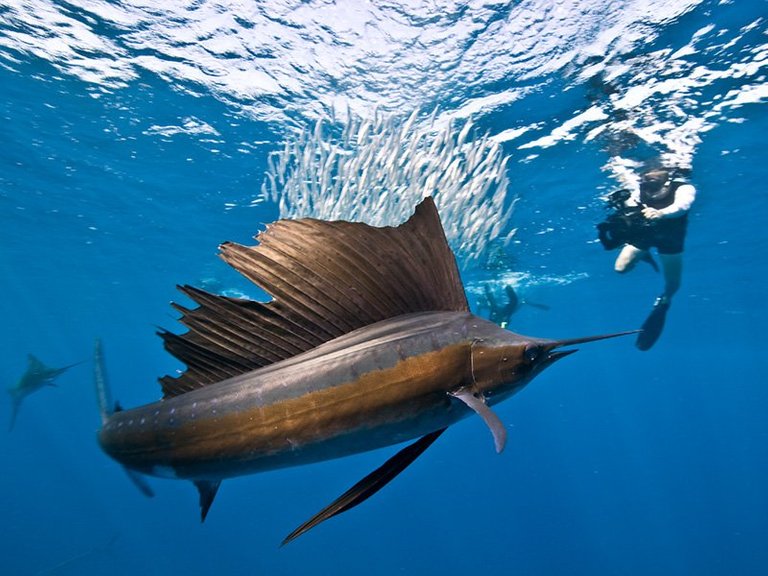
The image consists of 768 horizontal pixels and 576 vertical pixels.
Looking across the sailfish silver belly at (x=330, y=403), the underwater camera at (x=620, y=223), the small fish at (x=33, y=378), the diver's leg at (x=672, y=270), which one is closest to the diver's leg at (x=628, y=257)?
the underwater camera at (x=620, y=223)

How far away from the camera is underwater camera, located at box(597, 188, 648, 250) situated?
11.2 metres

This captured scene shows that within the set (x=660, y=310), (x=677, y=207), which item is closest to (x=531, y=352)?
(x=660, y=310)

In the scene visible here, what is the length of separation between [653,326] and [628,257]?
2506 millimetres

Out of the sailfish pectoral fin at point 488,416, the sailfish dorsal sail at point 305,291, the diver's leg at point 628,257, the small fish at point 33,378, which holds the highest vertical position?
the sailfish dorsal sail at point 305,291

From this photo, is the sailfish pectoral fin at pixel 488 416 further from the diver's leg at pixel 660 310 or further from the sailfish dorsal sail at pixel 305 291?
the diver's leg at pixel 660 310

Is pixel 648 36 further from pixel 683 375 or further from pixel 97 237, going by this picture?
pixel 683 375

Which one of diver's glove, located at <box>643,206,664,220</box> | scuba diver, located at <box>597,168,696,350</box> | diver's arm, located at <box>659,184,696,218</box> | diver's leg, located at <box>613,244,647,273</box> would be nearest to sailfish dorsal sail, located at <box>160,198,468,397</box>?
scuba diver, located at <box>597,168,696,350</box>

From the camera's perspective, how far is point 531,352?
1.43 metres

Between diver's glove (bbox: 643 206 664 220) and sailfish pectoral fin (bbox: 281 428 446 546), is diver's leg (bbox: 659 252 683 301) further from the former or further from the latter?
sailfish pectoral fin (bbox: 281 428 446 546)

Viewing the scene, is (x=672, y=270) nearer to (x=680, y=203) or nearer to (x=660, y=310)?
(x=680, y=203)

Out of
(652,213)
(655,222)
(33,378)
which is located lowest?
(33,378)

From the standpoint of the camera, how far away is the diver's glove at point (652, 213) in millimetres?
10445

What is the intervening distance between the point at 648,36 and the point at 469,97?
3012 mm

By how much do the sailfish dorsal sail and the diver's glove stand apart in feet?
35.4
